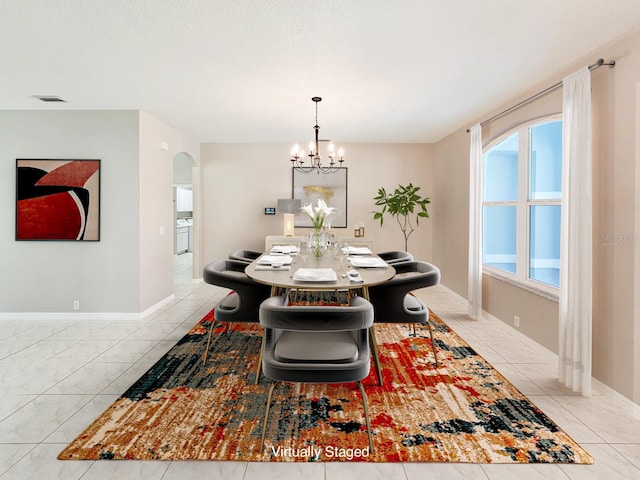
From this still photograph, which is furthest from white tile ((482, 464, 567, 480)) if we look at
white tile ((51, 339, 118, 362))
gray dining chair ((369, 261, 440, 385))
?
white tile ((51, 339, 118, 362))

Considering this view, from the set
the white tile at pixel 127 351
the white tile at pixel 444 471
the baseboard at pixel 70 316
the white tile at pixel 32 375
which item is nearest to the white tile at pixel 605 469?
the white tile at pixel 444 471

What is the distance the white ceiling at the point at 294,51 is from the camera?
7.34 ft

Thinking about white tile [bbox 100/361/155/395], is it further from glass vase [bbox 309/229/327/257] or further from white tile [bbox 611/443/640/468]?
white tile [bbox 611/443/640/468]

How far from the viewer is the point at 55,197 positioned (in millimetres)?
4387

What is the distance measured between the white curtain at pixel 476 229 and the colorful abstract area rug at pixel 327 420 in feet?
4.52

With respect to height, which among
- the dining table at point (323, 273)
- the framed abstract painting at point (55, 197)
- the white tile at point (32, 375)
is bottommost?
the white tile at point (32, 375)

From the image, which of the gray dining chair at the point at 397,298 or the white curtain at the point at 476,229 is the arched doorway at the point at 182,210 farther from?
the gray dining chair at the point at 397,298

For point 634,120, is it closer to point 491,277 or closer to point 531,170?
point 531,170

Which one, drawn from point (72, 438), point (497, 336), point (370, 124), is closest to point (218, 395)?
point (72, 438)

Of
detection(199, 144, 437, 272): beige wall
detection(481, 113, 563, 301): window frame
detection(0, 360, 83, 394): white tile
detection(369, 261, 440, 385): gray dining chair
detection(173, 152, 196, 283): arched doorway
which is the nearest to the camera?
detection(0, 360, 83, 394): white tile

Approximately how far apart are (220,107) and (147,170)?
1.26 meters

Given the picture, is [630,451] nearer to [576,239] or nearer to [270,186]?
[576,239]

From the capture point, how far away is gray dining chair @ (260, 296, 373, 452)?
179 centimetres

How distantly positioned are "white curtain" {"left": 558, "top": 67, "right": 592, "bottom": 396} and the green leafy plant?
314cm
